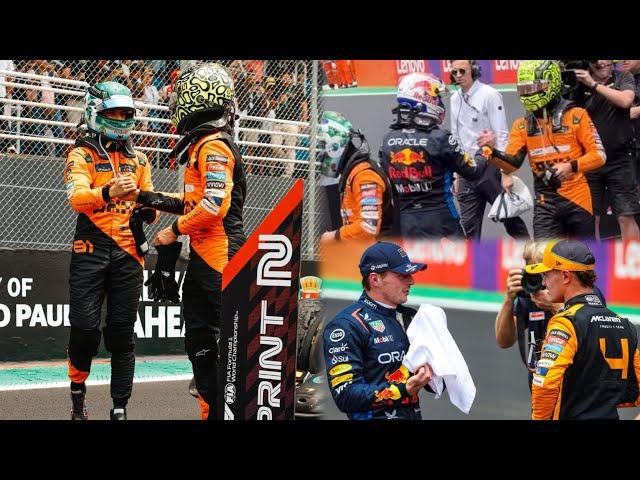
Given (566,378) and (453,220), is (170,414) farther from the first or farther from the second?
(566,378)

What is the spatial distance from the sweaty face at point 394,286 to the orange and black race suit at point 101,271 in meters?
2.12

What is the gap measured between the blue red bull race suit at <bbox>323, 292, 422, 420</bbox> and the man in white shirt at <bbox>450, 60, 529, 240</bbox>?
5.01 feet

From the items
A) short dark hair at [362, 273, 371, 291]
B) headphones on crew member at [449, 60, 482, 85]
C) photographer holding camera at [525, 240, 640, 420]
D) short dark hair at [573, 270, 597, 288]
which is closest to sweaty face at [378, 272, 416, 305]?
short dark hair at [362, 273, 371, 291]

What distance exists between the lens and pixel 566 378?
580 centimetres

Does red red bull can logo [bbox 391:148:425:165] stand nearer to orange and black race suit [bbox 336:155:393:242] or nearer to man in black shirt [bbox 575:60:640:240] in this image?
orange and black race suit [bbox 336:155:393:242]

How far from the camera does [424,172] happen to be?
6770 millimetres

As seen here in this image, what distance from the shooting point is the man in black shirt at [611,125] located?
6.91 meters

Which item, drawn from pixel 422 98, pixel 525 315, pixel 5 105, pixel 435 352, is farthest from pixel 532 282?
pixel 5 105

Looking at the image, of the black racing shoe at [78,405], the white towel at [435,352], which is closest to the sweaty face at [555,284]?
the white towel at [435,352]

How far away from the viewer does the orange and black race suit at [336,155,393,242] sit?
6789 mm

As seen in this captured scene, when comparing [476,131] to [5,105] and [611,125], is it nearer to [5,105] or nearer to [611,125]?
[611,125]

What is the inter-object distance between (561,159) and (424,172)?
3.01 ft
